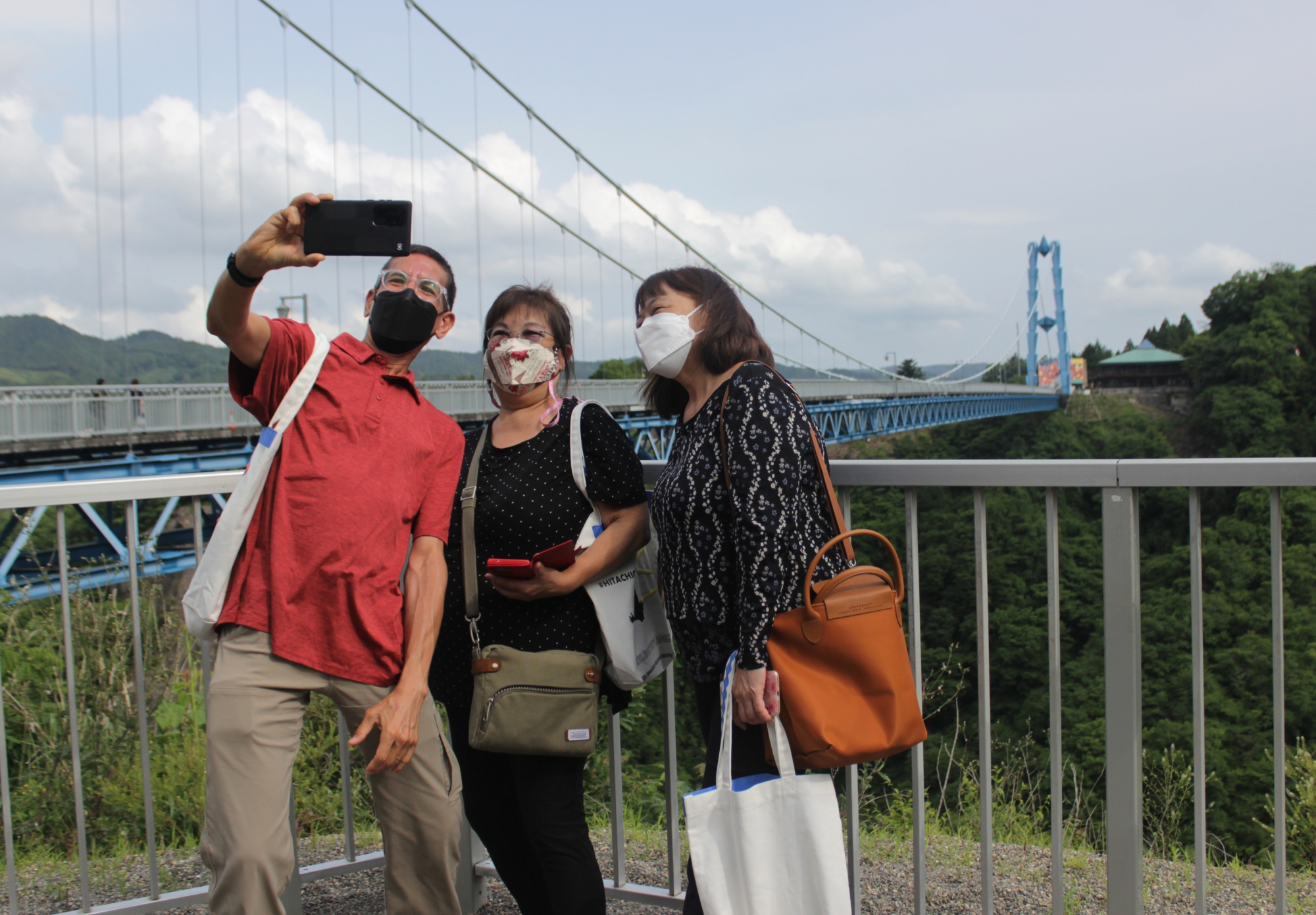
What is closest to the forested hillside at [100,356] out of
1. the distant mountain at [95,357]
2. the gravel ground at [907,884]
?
the distant mountain at [95,357]

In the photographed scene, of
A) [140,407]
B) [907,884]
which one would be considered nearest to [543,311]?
[907,884]

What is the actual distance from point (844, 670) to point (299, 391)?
41.3 inches

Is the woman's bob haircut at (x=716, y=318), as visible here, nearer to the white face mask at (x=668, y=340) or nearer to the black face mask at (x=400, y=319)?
the white face mask at (x=668, y=340)

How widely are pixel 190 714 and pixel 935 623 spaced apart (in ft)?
59.3

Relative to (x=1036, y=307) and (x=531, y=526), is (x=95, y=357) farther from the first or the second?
(x=1036, y=307)

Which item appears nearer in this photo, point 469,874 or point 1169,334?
point 469,874

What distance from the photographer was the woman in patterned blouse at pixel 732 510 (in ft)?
5.30

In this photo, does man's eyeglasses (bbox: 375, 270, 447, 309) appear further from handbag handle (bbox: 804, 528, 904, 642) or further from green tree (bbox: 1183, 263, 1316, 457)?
green tree (bbox: 1183, 263, 1316, 457)

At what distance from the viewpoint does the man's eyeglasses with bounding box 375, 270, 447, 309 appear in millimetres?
1870

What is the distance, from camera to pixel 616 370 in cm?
3200

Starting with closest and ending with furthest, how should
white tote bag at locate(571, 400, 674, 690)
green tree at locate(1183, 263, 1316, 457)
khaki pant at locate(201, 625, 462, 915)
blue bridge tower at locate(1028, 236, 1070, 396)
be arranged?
khaki pant at locate(201, 625, 462, 915) < white tote bag at locate(571, 400, 674, 690) < green tree at locate(1183, 263, 1316, 457) < blue bridge tower at locate(1028, 236, 1070, 396)

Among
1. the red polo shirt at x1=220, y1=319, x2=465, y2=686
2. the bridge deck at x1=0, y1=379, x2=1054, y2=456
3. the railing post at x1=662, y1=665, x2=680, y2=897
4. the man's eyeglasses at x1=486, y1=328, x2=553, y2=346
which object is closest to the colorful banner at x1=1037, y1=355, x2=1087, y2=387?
the bridge deck at x1=0, y1=379, x2=1054, y2=456

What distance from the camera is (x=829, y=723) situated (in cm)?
158

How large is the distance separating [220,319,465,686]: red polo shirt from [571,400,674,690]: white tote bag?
0.33 m
